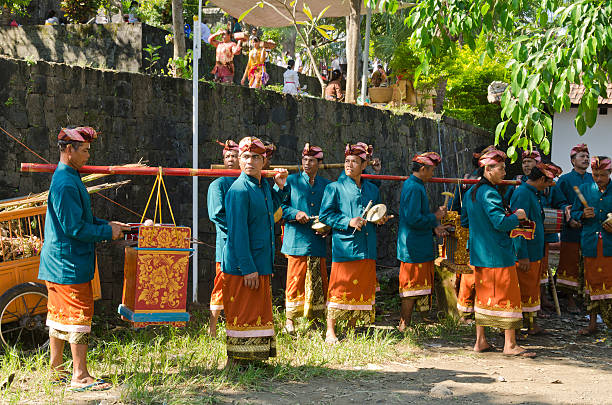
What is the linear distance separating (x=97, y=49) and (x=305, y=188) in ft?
22.1

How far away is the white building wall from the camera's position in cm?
1709

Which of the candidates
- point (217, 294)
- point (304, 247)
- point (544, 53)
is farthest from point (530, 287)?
point (217, 294)

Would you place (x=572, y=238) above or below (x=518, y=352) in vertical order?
above

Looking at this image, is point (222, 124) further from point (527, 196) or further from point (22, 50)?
point (22, 50)

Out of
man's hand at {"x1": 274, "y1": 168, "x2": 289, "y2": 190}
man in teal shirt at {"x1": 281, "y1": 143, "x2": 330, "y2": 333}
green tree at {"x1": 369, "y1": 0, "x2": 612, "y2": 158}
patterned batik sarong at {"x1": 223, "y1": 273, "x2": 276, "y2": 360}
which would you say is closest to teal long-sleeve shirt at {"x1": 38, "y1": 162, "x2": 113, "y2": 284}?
patterned batik sarong at {"x1": 223, "y1": 273, "x2": 276, "y2": 360}

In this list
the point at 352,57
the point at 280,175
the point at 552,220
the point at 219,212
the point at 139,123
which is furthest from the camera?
the point at 352,57

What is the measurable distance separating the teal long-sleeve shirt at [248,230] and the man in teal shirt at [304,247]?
1.70 m

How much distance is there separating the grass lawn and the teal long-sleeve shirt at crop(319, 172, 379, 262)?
0.84m

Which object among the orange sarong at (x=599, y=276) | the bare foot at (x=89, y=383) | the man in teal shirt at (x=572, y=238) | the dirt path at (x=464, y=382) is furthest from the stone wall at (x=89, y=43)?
the bare foot at (x=89, y=383)

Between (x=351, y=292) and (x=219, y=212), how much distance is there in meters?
1.62

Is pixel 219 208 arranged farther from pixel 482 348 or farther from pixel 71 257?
pixel 482 348

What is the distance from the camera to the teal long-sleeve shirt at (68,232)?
4820 millimetres

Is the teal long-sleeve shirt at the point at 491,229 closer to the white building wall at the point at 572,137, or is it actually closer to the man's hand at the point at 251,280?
the man's hand at the point at 251,280

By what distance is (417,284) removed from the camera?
7316 millimetres
